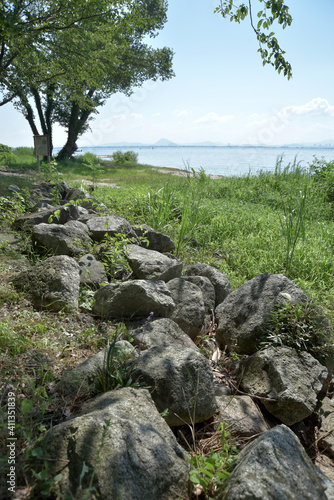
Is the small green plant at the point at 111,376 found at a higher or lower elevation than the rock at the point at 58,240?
lower

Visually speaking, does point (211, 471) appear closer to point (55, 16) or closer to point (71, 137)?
point (55, 16)

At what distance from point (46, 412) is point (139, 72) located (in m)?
19.1

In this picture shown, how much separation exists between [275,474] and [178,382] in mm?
755

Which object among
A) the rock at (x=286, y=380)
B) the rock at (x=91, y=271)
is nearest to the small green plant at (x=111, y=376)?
the rock at (x=286, y=380)

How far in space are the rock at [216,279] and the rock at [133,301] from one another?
0.94 meters

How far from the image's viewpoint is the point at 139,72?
1836cm

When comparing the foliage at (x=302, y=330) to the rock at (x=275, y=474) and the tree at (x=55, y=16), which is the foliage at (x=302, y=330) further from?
the tree at (x=55, y=16)

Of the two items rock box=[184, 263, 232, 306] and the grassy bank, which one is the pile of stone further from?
the grassy bank

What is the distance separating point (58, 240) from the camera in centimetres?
384

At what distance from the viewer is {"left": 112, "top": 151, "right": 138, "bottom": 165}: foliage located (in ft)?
72.2

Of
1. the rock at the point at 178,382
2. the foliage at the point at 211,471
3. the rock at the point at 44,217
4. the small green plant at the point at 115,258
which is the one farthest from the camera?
the rock at the point at 44,217

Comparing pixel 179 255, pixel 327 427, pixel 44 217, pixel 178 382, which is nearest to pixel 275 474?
pixel 178 382

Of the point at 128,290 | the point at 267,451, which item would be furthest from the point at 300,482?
the point at 128,290

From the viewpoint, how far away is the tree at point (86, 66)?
26.3 feet
